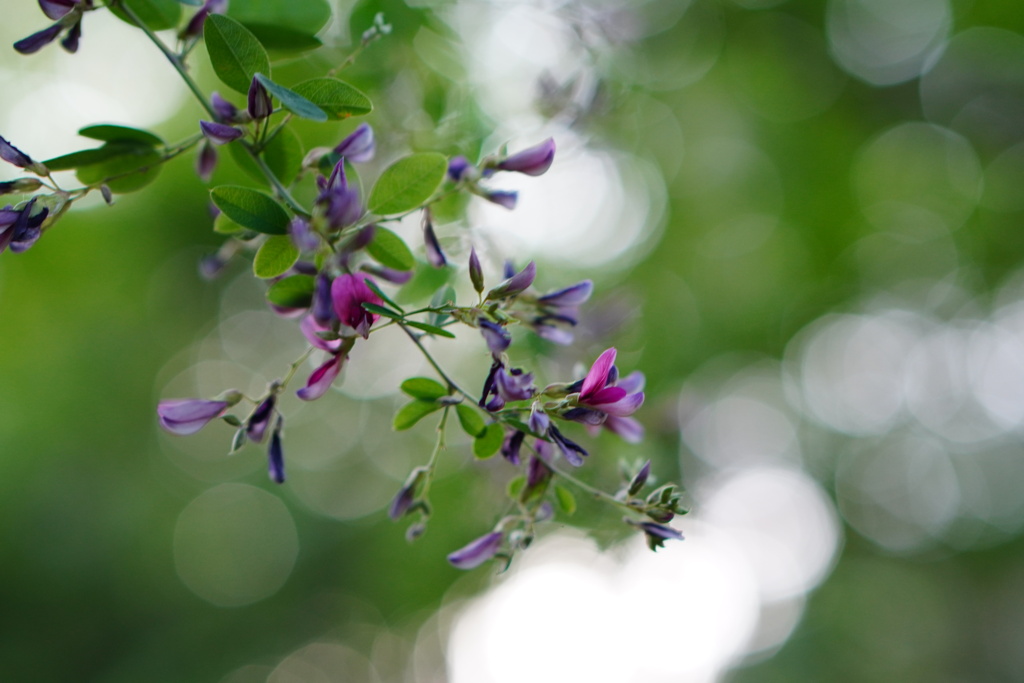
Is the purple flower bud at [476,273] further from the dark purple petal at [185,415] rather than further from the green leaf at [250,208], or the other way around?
the dark purple petal at [185,415]

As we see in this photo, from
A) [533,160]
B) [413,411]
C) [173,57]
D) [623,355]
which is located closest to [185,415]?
[413,411]

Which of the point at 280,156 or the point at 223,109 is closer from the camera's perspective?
the point at 223,109

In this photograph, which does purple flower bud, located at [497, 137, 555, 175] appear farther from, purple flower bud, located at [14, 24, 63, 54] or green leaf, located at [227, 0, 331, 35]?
purple flower bud, located at [14, 24, 63, 54]

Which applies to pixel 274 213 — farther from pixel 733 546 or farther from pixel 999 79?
pixel 733 546

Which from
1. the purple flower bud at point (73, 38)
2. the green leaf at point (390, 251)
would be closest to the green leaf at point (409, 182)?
the green leaf at point (390, 251)

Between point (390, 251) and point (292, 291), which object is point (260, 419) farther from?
point (390, 251)

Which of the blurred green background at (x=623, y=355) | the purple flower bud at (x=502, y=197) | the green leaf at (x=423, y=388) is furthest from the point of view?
the blurred green background at (x=623, y=355)
